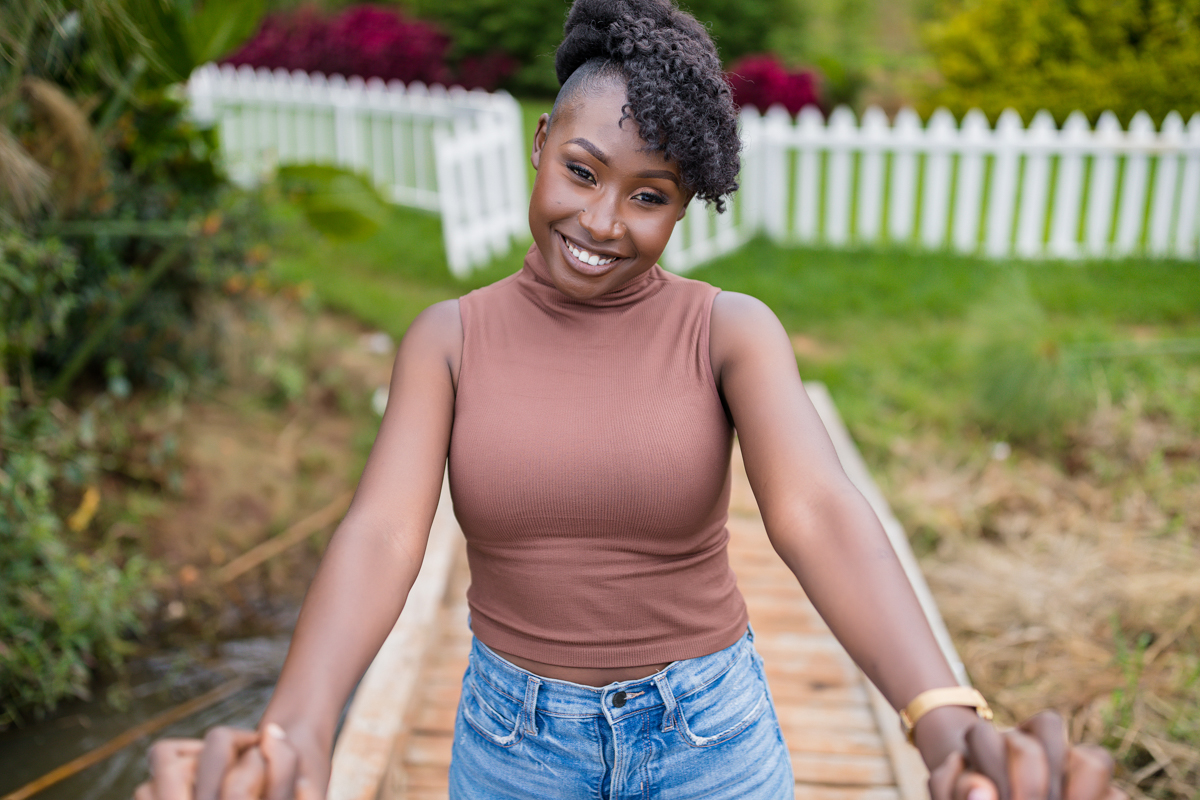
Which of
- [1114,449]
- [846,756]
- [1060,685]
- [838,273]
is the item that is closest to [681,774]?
[846,756]

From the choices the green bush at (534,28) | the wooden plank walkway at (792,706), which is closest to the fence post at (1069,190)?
the wooden plank walkway at (792,706)

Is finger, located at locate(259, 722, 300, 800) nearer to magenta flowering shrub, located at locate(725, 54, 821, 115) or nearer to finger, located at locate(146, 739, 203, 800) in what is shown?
finger, located at locate(146, 739, 203, 800)

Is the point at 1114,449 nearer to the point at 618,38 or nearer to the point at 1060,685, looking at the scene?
the point at 1060,685

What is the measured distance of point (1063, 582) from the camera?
365 centimetres

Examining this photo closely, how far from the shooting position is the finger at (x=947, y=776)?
101 centimetres

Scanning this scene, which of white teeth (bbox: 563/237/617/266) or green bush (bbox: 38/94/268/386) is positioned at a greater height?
white teeth (bbox: 563/237/617/266)

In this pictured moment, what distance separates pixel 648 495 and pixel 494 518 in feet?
0.70

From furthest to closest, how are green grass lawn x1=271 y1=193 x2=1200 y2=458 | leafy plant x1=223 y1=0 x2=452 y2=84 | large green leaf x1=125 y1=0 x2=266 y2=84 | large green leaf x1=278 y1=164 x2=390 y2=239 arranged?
leafy plant x1=223 y1=0 x2=452 y2=84, green grass lawn x1=271 y1=193 x2=1200 y2=458, large green leaf x1=278 y1=164 x2=390 y2=239, large green leaf x1=125 y1=0 x2=266 y2=84

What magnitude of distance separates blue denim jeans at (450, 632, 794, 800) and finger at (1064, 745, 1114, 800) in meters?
0.57

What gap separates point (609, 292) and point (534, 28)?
487 inches

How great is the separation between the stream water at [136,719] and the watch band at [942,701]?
2.65m

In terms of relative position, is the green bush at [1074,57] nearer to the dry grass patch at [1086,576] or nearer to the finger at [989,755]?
the dry grass patch at [1086,576]

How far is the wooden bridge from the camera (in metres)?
2.39

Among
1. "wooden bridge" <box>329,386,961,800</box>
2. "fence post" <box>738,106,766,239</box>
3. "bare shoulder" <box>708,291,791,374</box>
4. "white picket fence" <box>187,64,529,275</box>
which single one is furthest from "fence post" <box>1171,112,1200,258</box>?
"bare shoulder" <box>708,291,791,374</box>
